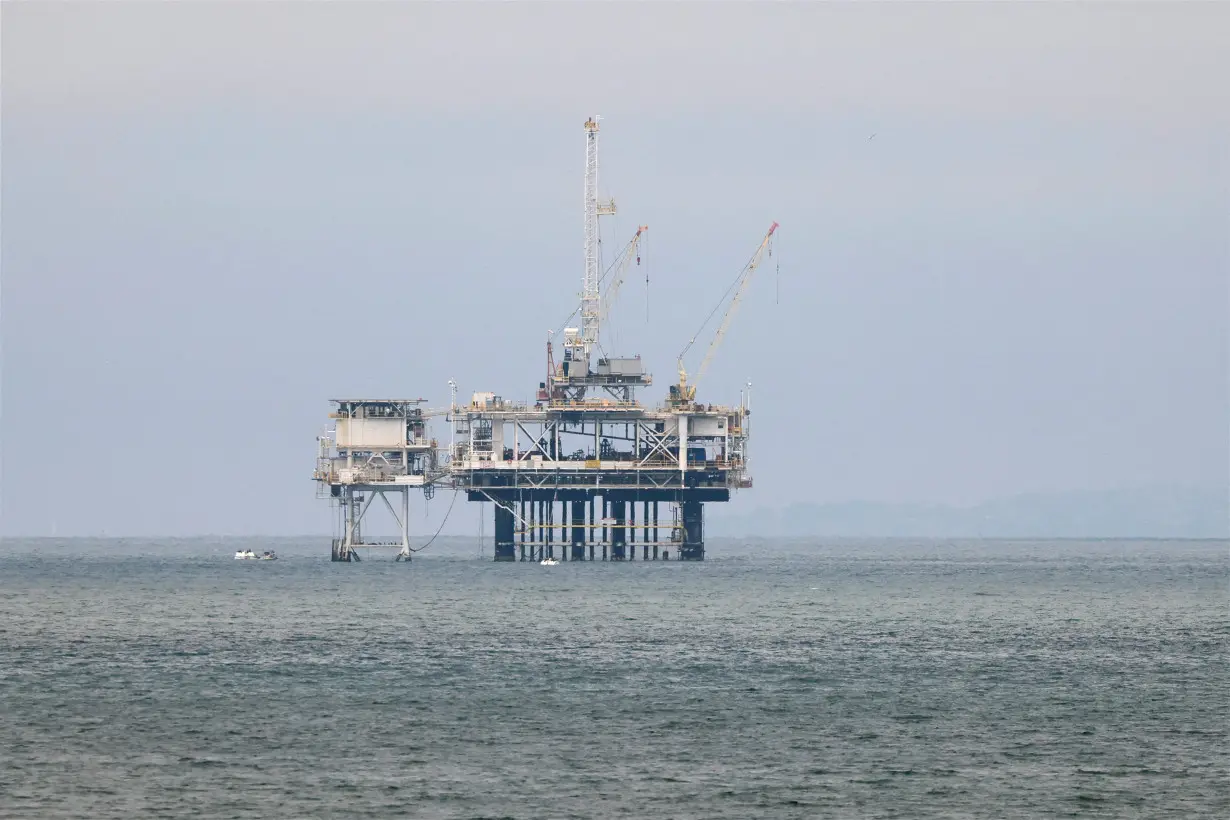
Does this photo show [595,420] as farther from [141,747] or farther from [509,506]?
[141,747]

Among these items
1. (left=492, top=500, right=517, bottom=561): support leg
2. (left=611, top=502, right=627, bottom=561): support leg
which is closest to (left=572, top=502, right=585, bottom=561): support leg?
(left=611, top=502, right=627, bottom=561): support leg

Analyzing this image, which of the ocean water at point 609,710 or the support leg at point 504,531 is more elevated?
the support leg at point 504,531

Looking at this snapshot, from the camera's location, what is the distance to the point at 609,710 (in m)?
64.9

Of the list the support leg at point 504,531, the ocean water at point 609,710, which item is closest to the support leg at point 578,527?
the support leg at point 504,531

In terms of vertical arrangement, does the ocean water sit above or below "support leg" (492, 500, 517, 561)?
below

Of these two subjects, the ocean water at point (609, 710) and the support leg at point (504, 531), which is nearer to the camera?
the ocean water at point (609, 710)

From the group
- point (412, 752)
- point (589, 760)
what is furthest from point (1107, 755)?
point (412, 752)

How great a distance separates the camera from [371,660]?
81.2 metres

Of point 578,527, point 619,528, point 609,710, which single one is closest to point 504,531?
point 578,527

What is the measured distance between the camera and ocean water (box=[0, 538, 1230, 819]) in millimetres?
49250

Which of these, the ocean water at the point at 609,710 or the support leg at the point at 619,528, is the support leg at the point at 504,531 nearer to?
the support leg at the point at 619,528

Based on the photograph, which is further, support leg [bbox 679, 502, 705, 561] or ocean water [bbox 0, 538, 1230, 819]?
support leg [bbox 679, 502, 705, 561]

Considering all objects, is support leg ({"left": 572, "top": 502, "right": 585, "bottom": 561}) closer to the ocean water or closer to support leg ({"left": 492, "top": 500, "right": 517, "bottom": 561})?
support leg ({"left": 492, "top": 500, "right": 517, "bottom": 561})

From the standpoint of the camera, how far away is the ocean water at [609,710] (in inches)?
1939
